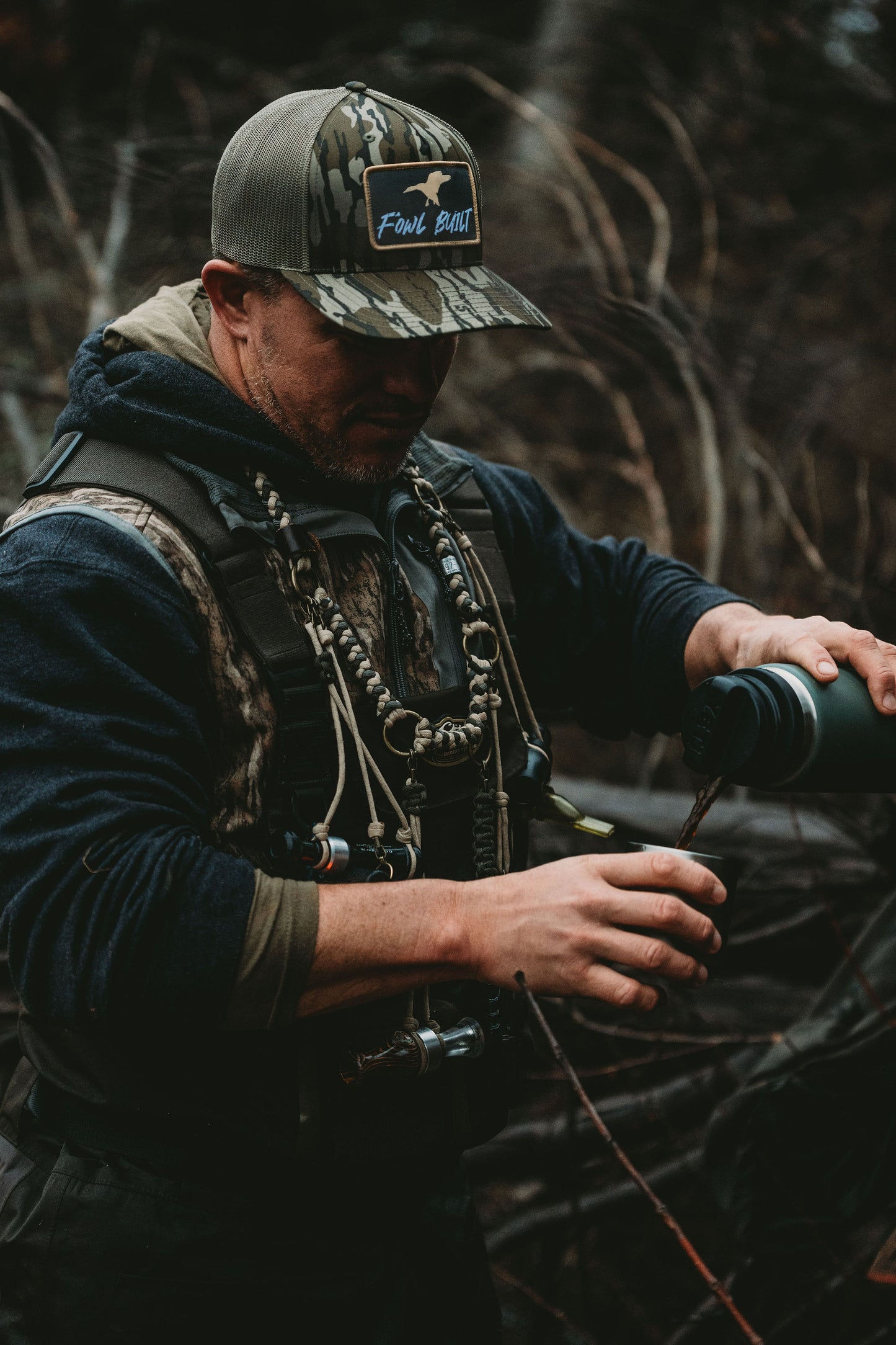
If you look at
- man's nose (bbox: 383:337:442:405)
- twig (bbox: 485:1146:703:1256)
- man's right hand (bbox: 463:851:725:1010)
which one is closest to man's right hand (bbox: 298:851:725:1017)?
man's right hand (bbox: 463:851:725:1010)

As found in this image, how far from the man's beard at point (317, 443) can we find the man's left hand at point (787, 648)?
0.66 metres

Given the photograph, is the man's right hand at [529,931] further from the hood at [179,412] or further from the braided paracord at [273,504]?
the hood at [179,412]

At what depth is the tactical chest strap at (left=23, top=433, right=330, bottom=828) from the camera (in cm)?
154

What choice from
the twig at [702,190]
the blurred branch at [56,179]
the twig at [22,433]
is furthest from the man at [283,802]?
the twig at [702,190]

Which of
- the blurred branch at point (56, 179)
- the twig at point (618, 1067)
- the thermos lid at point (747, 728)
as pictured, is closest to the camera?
the thermos lid at point (747, 728)

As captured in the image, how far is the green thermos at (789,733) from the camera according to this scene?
147 centimetres

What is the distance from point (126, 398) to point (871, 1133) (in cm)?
188

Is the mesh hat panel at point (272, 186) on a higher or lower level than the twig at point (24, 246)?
higher

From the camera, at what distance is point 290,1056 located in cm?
165

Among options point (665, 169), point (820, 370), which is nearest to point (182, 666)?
point (820, 370)

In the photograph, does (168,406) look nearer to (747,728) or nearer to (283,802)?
(283,802)

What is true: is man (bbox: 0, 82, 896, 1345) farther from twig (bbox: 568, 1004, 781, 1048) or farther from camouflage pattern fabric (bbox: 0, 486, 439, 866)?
twig (bbox: 568, 1004, 781, 1048)

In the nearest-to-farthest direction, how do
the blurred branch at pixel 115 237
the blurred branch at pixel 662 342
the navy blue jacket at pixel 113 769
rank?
the navy blue jacket at pixel 113 769 < the blurred branch at pixel 662 342 < the blurred branch at pixel 115 237

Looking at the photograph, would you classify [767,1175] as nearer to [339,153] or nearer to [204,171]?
[339,153]
